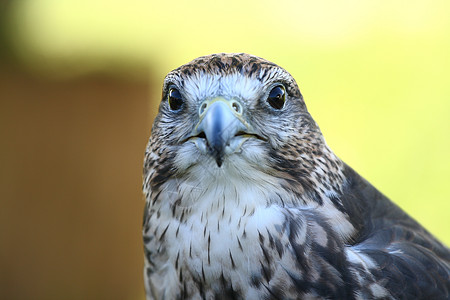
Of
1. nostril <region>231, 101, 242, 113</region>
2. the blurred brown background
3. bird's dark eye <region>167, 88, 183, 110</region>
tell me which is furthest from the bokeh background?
nostril <region>231, 101, 242, 113</region>

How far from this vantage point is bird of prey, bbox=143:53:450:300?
2.00m

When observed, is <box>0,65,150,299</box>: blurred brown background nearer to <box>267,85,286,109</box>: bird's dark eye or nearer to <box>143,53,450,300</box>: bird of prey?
<box>143,53,450,300</box>: bird of prey

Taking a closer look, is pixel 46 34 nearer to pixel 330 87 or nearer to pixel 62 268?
pixel 62 268

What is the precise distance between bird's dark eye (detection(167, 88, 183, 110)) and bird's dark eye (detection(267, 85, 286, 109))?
357mm

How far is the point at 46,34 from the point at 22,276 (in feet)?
9.57

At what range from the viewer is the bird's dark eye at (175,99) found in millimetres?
2219

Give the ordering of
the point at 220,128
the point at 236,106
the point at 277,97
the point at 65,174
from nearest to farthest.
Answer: the point at 220,128, the point at 236,106, the point at 277,97, the point at 65,174

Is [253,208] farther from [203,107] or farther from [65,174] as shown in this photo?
[65,174]

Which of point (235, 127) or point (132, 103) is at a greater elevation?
point (235, 127)

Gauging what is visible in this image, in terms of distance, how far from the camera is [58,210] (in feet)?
17.5

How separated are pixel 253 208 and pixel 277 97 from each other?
1.48 feet

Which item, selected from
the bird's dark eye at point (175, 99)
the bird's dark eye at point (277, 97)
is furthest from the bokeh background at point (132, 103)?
the bird's dark eye at point (277, 97)

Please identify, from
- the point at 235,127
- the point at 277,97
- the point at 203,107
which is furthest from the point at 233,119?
the point at 277,97

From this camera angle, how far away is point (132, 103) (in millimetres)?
5355
